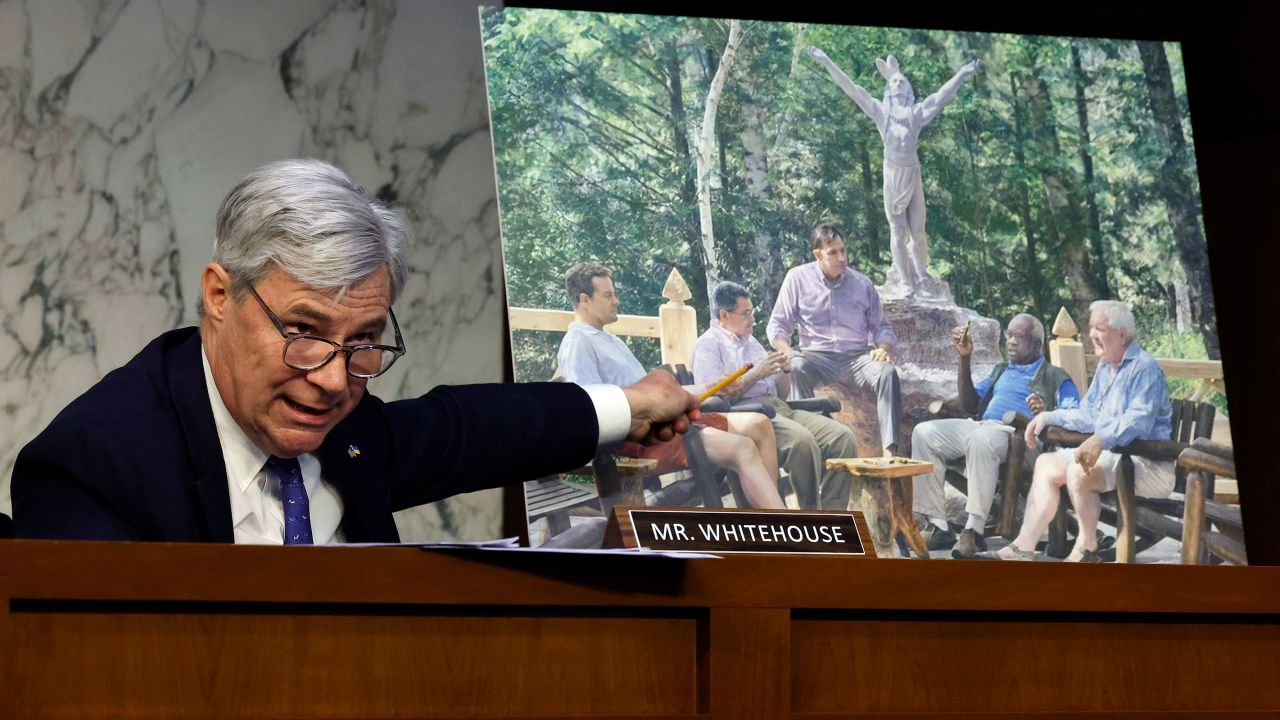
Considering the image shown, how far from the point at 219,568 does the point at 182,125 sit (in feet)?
5.70

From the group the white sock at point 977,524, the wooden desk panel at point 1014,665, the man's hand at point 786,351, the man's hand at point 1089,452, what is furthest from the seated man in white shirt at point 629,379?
the wooden desk panel at point 1014,665

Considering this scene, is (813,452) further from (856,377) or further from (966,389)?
(966,389)

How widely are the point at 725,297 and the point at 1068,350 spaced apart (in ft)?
2.08

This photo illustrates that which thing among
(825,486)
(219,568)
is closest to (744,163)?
Answer: (825,486)

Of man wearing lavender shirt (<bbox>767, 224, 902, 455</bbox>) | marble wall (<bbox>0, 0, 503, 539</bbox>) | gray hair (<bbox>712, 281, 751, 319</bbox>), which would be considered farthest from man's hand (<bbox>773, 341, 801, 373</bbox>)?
marble wall (<bbox>0, 0, 503, 539</bbox>)

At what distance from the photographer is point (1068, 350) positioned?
2443mm

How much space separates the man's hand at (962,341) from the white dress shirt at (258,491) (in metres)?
1.18

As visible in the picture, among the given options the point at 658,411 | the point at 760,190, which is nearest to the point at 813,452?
the point at 658,411

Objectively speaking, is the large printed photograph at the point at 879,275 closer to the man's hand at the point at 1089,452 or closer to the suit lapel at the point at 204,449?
the man's hand at the point at 1089,452

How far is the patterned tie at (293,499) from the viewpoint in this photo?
1625 millimetres

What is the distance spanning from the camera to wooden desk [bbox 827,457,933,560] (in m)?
2.30

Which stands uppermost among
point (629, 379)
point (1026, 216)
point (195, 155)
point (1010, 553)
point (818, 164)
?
point (195, 155)

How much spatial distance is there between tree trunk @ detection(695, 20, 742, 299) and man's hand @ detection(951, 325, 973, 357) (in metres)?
0.44

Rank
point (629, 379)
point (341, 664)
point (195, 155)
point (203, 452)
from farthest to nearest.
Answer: point (195, 155) → point (629, 379) → point (203, 452) → point (341, 664)
